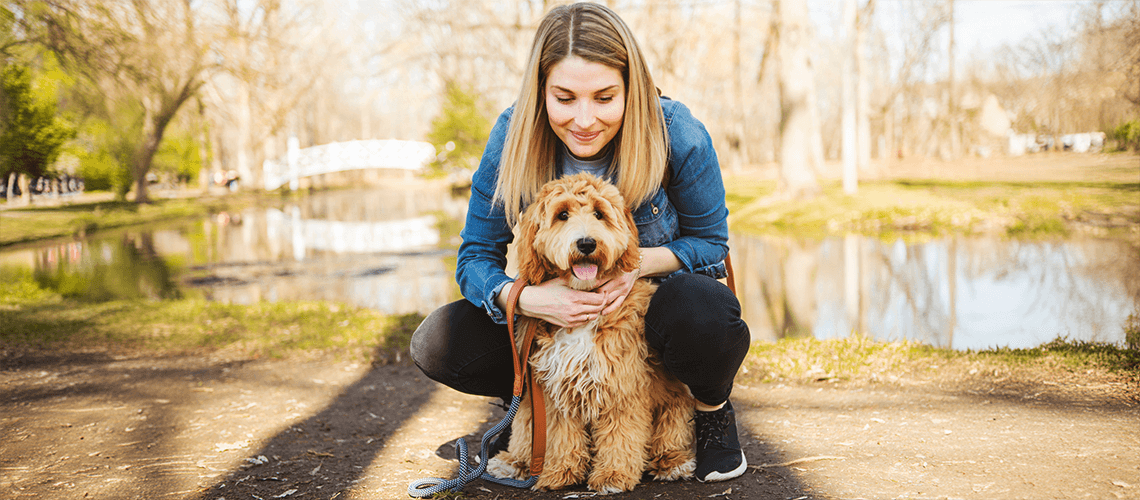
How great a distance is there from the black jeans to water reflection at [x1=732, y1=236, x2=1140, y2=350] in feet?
10.6

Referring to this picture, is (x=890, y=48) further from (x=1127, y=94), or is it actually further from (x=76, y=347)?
(x=76, y=347)

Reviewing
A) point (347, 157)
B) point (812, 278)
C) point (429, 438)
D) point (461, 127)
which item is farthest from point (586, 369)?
point (347, 157)

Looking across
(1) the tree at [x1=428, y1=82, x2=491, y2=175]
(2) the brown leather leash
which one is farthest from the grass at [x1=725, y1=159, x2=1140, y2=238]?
(2) the brown leather leash

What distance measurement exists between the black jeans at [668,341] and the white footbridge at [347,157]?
3223cm

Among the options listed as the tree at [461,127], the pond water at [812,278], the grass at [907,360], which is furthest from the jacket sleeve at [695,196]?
the tree at [461,127]

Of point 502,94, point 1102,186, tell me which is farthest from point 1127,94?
point 502,94

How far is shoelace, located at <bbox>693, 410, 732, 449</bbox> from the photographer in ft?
9.72

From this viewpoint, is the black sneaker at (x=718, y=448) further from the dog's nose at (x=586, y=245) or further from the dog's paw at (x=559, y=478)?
the dog's nose at (x=586, y=245)

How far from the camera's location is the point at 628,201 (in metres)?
2.87

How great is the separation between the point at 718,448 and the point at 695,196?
1.07 meters

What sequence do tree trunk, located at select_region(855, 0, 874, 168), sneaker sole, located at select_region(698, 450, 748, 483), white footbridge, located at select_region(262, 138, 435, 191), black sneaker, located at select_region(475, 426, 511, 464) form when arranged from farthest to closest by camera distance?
white footbridge, located at select_region(262, 138, 435, 191) < tree trunk, located at select_region(855, 0, 874, 168) < black sneaker, located at select_region(475, 426, 511, 464) < sneaker sole, located at select_region(698, 450, 748, 483)

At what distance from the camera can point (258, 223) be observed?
66.1ft

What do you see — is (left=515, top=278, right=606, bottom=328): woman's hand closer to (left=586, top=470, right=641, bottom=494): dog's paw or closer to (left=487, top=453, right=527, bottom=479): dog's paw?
(left=586, top=470, right=641, bottom=494): dog's paw

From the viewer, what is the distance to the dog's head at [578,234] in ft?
8.31
